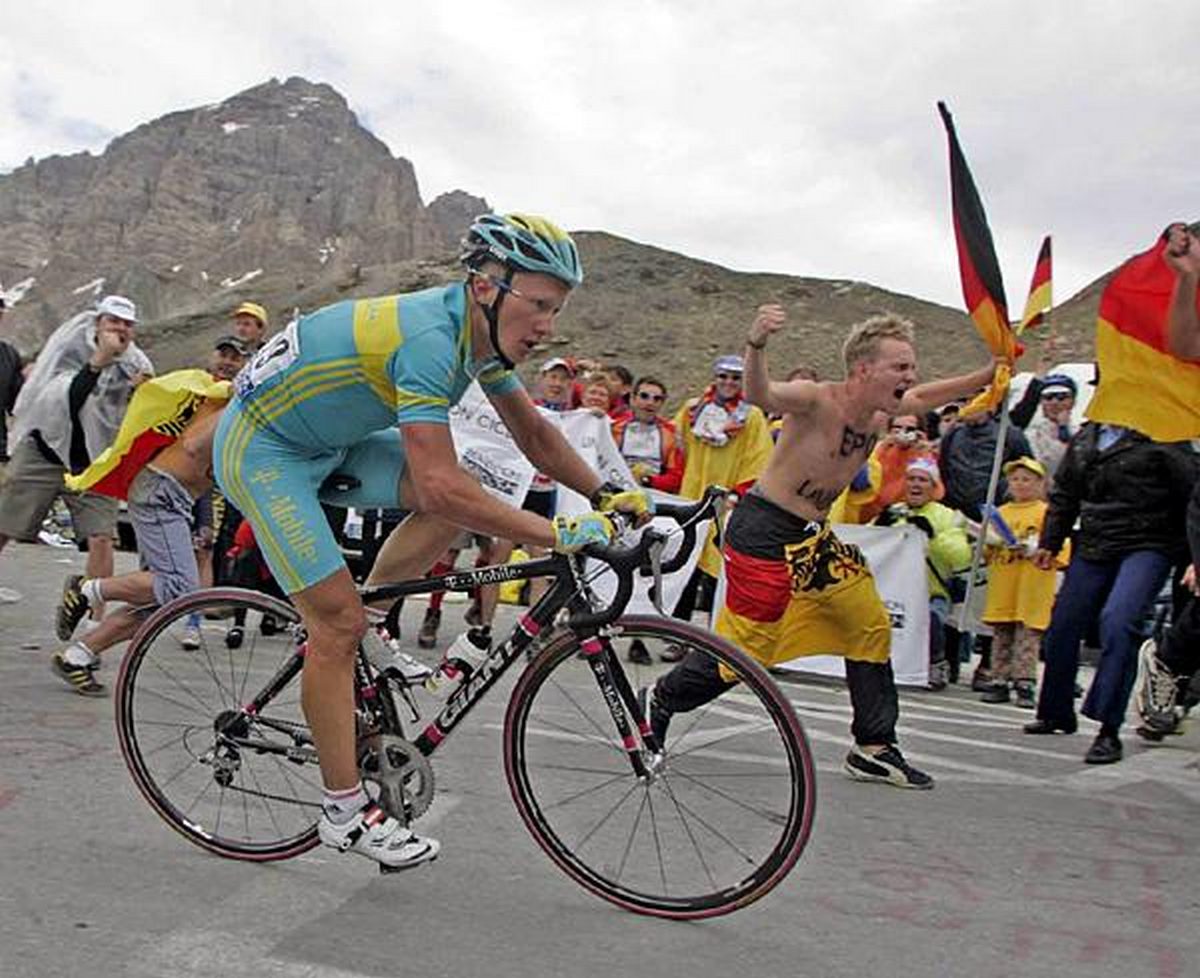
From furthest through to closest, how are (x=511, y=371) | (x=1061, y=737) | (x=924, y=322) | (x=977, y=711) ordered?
(x=924, y=322)
(x=977, y=711)
(x=1061, y=737)
(x=511, y=371)

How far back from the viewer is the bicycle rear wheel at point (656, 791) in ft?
11.7

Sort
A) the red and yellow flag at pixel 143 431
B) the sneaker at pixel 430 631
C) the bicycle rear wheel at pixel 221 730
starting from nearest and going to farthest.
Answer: the bicycle rear wheel at pixel 221 730 → the red and yellow flag at pixel 143 431 → the sneaker at pixel 430 631

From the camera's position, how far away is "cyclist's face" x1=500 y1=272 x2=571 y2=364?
3584 millimetres

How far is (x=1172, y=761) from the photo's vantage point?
6270 millimetres

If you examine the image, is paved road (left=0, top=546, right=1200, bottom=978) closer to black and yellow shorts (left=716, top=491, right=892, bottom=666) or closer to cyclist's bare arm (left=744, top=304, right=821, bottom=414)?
black and yellow shorts (left=716, top=491, right=892, bottom=666)

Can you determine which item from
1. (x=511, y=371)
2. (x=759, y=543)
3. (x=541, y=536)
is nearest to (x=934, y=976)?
(x=541, y=536)

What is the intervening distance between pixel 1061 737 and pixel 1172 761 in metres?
0.68

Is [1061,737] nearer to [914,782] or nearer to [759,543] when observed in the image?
[914,782]

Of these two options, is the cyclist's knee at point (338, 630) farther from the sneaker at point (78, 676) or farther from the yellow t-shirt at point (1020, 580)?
the yellow t-shirt at point (1020, 580)


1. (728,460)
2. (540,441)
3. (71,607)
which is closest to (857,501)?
(728,460)

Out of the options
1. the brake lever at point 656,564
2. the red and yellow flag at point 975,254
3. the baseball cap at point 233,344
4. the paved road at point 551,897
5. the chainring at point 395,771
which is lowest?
the paved road at point 551,897

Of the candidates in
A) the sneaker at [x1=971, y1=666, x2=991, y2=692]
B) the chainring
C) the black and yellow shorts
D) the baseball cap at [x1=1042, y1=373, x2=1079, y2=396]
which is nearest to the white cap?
the black and yellow shorts

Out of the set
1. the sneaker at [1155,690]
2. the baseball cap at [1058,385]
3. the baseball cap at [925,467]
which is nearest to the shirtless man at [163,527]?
the sneaker at [1155,690]

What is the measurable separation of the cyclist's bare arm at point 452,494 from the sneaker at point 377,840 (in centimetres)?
88
